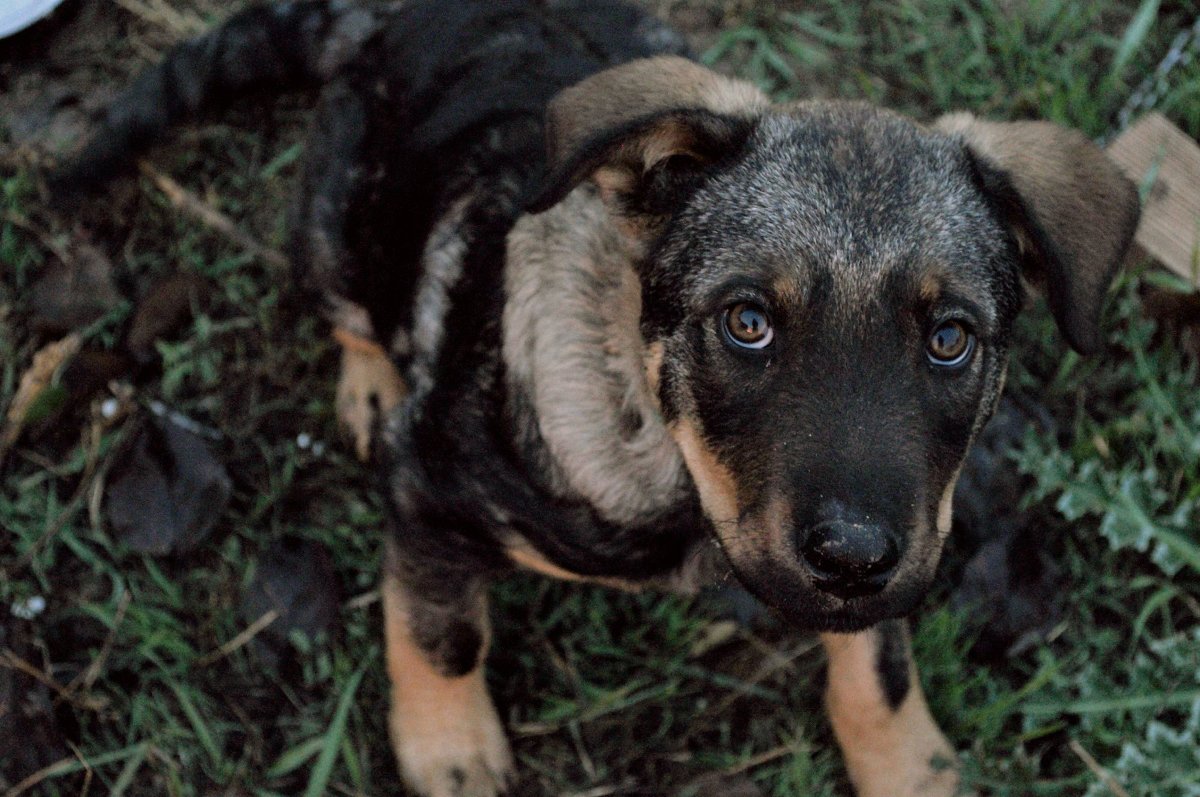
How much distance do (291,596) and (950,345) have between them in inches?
94.7

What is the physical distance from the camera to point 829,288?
2.70 meters

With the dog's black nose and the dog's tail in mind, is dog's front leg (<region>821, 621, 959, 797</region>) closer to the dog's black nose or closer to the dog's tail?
the dog's black nose

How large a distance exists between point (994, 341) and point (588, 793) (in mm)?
2020

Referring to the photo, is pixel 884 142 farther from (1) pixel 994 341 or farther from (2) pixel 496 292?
(2) pixel 496 292

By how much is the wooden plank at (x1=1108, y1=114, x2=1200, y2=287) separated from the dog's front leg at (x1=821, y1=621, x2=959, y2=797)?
1.81 meters

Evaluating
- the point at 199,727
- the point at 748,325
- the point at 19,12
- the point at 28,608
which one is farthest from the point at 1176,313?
the point at 19,12

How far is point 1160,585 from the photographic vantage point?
4.22m

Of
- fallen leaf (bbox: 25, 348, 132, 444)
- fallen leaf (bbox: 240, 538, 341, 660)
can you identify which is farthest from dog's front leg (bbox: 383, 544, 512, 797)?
fallen leaf (bbox: 25, 348, 132, 444)

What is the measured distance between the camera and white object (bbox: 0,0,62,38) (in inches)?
189

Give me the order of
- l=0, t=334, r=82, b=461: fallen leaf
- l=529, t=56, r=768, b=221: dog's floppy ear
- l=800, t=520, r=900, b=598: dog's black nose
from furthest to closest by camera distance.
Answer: l=0, t=334, r=82, b=461: fallen leaf
l=529, t=56, r=768, b=221: dog's floppy ear
l=800, t=520, r=900, b=598: dog's black nose

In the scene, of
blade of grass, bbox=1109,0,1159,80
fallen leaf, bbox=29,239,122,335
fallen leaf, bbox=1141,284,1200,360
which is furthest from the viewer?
blade of grass, bbox=1109,0,1159,80

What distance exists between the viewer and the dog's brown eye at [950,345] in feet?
9.16

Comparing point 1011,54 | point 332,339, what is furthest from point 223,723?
point 1011,54

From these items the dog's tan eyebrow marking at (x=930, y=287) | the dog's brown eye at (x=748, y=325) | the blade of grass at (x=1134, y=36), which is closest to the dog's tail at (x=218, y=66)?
the dog's brown eye at (x=748, y=325)
